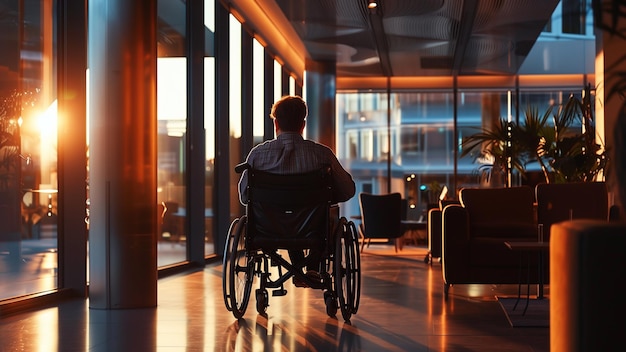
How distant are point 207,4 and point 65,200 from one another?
4099 mm

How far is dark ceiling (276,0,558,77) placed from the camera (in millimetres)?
9523

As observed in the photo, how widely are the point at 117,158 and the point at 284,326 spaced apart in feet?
4.69

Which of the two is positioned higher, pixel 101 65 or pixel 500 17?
pixel 500 17

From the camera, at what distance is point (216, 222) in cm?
970

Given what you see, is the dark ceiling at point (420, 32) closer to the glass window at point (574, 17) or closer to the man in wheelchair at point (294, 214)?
the glass window at point (574, 17)

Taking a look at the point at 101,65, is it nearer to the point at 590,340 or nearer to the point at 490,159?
the point at 590,340

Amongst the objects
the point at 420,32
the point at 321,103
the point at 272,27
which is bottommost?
the point at 321,103

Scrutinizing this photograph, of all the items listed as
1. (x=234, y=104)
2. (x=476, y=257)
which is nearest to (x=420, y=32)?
(x=234, y=104)

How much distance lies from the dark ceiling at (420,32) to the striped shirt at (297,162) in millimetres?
5106

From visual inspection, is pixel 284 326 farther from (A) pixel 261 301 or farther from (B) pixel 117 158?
(B) pixel 117 158

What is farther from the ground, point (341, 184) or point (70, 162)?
point (70, 162)

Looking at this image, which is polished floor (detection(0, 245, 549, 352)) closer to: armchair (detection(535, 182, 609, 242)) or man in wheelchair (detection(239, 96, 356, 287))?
man in wheelchair (detection(239, 96, 356, 287))

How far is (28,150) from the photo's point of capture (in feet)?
16.8

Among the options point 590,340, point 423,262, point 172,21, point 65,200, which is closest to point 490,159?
point 423,262
